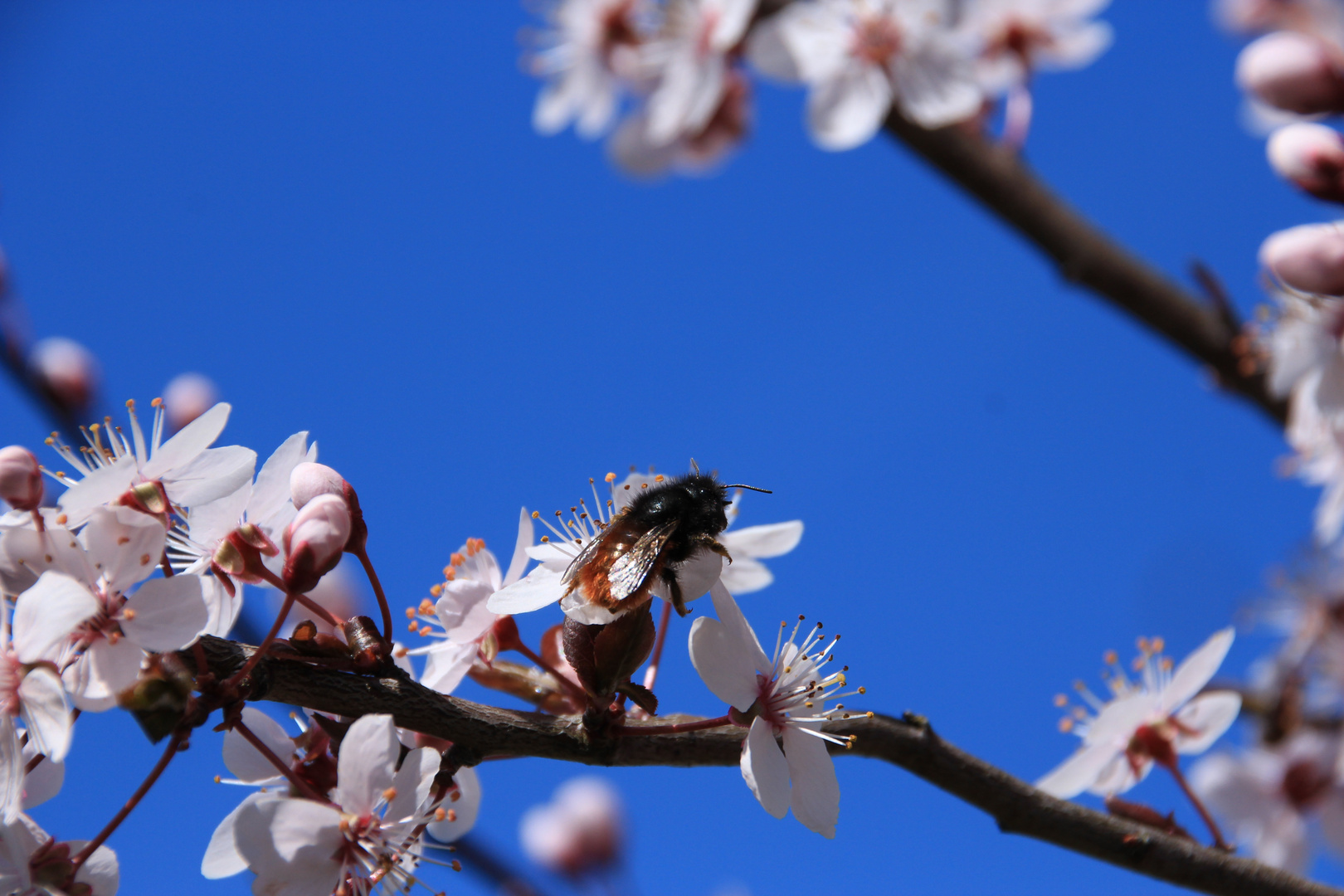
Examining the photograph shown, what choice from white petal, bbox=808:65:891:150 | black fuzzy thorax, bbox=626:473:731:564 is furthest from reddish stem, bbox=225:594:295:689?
white petal, bbox=808:65:891:150

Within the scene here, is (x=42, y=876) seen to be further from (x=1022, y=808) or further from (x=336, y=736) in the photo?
(x=1022, y=808)

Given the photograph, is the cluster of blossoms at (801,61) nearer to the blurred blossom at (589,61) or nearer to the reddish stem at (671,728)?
the blurred blossom at (589,61)

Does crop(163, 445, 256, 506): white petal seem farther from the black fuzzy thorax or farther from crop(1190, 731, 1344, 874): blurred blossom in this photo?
crop(1190, 731, 1344, 874): blurred blossom

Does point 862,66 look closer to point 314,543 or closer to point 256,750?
point 314,543

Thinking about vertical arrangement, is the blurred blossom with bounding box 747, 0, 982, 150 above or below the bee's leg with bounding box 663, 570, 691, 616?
above

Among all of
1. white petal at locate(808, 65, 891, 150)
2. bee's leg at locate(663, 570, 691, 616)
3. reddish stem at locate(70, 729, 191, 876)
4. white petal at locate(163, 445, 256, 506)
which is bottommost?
reddish stem at locate(70, 729, 191, 876)

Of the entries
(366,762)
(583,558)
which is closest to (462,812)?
(366,762)
